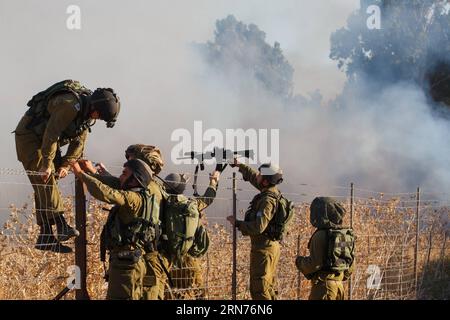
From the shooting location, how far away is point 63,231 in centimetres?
617

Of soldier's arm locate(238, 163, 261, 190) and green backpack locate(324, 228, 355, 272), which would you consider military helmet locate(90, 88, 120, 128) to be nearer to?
green backpack locate(324, 228, 355, 272)

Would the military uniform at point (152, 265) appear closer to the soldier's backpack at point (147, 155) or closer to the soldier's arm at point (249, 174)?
the soldier's backpack at point (147, 155)

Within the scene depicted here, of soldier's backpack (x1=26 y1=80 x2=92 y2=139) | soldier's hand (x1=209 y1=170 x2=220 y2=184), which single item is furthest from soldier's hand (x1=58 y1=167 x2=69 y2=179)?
soldier's hand (x1=209 y1=170 x2=220 y2=184)

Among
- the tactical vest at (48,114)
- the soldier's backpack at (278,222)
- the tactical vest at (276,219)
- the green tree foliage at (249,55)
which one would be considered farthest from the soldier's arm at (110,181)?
the green tree foliage at (249,55)

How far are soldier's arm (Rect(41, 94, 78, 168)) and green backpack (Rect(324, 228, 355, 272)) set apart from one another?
2.45m

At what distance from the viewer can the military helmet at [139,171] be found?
5.89 metres

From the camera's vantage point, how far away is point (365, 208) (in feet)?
36.7

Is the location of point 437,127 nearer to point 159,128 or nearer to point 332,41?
point 332,41

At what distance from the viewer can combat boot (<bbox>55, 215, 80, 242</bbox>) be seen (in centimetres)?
614

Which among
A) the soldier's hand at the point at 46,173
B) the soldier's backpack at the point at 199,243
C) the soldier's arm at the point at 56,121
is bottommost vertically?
the soldier's backpack at the point at 199,243

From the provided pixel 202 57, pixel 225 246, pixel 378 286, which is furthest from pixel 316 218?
pixel 202 57

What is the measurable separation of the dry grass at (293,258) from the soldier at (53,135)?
0.40 m

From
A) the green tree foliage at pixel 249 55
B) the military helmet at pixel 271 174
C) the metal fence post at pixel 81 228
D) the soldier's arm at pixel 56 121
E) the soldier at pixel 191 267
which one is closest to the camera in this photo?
the soldier's arm at pixel 56 121

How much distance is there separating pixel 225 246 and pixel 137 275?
331 centimetres
